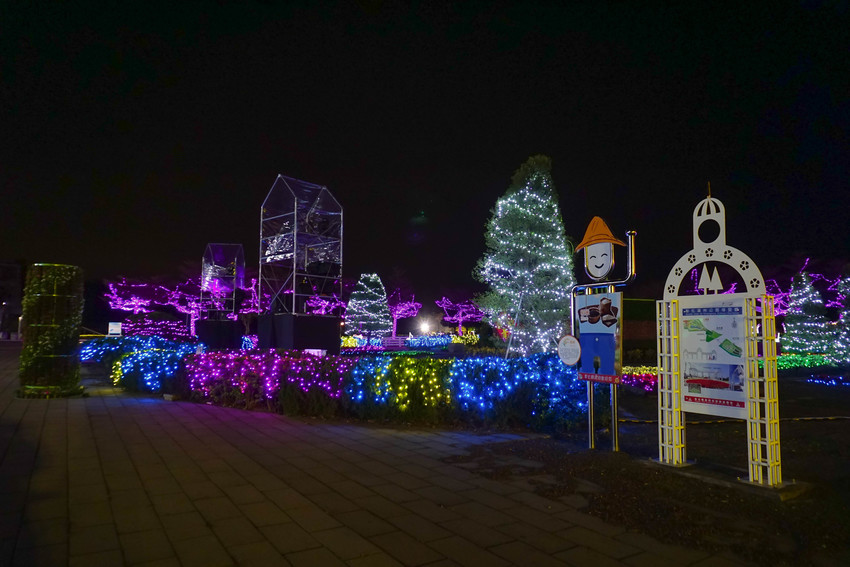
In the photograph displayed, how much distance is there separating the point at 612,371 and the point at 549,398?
5.63 ft

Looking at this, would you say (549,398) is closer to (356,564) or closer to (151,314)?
(356,564)

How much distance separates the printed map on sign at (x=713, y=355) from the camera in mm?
5387

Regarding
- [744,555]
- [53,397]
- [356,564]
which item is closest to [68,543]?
[356,564]

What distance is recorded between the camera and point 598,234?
690cm

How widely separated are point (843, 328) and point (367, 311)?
2540 centimetres

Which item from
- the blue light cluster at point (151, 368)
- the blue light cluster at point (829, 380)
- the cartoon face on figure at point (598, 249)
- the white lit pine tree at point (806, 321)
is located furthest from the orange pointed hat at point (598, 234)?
the white lit pine tree at point (806, 321)

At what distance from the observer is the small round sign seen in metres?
6.86

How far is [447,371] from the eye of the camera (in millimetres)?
8289

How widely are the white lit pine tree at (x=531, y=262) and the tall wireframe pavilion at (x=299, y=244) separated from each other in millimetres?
6828

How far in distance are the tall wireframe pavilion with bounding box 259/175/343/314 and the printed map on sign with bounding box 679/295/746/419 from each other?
8.82 metres

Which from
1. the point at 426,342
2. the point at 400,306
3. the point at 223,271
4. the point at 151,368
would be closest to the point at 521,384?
the point at 151,368

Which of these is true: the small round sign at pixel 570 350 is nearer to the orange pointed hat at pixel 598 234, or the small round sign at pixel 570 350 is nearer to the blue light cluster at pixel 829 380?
the orange pointed hat at pixel 598 234

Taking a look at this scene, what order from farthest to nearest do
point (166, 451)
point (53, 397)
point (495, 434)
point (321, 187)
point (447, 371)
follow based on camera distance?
point (321, 187) → point (53, 397) → point (447, 371) → point (495, 434) → point (166, 451)

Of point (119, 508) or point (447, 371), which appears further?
point (447, 371)
